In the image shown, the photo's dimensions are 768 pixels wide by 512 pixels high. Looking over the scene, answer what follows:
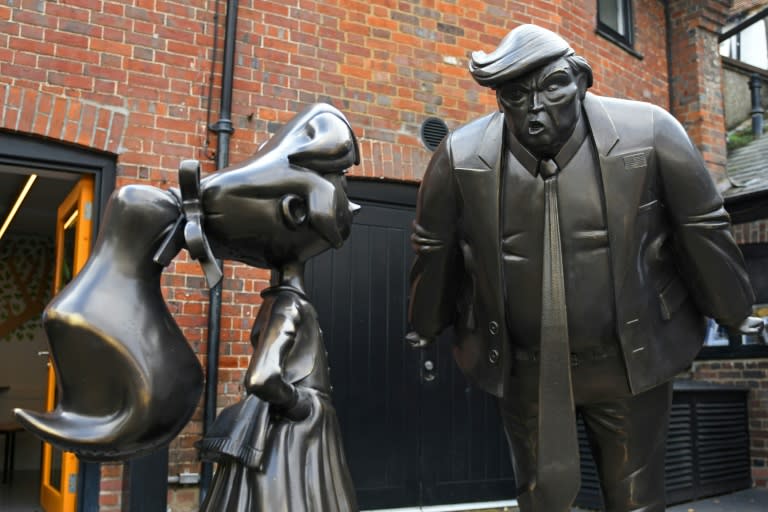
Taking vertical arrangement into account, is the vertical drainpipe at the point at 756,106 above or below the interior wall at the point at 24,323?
above

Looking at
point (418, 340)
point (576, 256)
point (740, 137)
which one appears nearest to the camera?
point (576, 256)

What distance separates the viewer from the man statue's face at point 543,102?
196 centimetres

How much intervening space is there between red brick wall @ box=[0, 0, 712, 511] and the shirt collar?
3028 millimetres

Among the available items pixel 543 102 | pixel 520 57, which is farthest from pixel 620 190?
pixel 520 57

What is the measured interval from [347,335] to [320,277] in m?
0.46

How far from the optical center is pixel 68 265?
518 cm

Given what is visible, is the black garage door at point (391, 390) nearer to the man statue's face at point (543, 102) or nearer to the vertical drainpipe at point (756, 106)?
the man statue's face at point (543, 102)

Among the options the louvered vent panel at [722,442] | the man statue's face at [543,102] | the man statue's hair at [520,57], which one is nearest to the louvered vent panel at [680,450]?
the louvered vent panel at [722,442]

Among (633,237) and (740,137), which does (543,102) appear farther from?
(740,137)

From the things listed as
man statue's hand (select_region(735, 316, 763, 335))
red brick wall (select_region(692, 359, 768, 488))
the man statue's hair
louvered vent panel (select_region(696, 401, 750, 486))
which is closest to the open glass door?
the man statue's hair

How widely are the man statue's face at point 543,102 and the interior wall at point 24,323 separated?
31.0ft

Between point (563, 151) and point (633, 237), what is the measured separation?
304 millimetres

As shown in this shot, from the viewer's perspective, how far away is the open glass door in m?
4.59

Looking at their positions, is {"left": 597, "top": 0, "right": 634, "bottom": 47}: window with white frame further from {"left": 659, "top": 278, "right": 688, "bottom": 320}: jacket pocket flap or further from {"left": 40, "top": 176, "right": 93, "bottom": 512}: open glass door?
{"left": 659, "top": 278, "right": 688, "bottom": 320}: jacket pocket flap
